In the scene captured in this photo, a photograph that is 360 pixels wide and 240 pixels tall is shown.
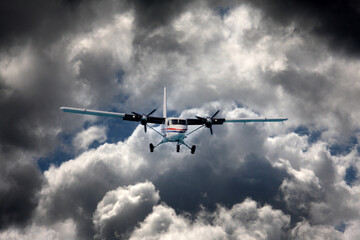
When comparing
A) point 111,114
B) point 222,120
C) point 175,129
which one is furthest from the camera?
point 222,120

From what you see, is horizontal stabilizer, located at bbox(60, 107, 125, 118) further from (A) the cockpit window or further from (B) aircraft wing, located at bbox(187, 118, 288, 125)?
(B) aircraft wing, located at bbox(187, 118, 288, 125)

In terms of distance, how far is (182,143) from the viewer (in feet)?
169

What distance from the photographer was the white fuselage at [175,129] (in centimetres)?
4741

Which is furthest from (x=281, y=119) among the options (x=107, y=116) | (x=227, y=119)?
(x=107, y=116)

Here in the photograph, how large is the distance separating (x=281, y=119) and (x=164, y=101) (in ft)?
110

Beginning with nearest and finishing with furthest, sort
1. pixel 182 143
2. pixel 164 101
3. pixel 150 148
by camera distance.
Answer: pixel 182 143, pixel 150 148, pixel 164 101

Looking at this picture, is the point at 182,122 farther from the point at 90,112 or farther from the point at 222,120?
the point at 90,112

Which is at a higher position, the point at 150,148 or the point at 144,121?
the point at 144,121

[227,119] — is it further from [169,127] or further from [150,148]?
[150,148]

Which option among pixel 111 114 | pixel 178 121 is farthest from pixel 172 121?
pixel 111 114

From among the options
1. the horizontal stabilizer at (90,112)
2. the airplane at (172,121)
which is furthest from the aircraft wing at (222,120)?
the horizontal stabilizer at (90,112)

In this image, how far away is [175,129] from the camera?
47.4 meters

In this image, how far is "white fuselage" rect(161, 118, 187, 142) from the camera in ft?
156

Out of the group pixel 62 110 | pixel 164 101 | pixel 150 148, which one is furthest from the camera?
pixel 164 101
